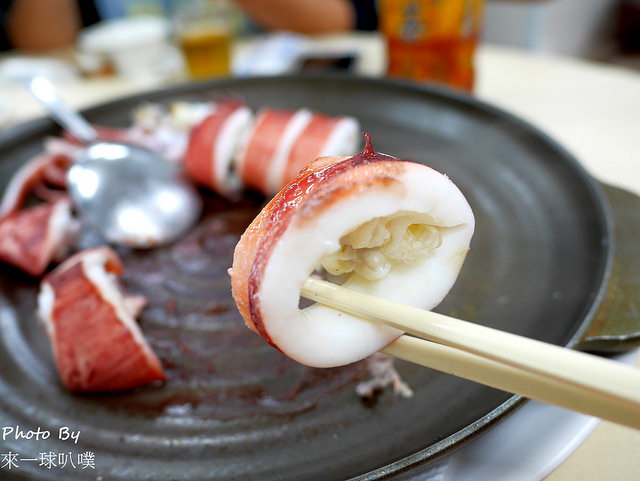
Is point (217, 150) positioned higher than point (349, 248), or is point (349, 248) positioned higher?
point (349, 248)

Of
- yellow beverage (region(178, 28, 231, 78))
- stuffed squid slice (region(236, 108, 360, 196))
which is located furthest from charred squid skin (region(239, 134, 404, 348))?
yellow beverage (region(178, 28, 231, 78))

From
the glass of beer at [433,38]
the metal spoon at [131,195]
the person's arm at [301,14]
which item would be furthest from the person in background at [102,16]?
the metal spoon at [131,195]

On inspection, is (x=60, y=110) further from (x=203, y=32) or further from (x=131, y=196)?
(x=203, y=32)

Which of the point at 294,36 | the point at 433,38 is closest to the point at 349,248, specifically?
the point at 433,38

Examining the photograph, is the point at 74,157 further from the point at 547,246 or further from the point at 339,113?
the point at 547,246

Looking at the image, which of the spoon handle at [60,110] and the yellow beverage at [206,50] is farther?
the yellow beverage at [206,50]

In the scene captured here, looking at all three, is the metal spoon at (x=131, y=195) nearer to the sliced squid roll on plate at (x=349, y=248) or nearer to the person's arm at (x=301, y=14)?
the sliced squid roll on plate at (x=349, y=248)
